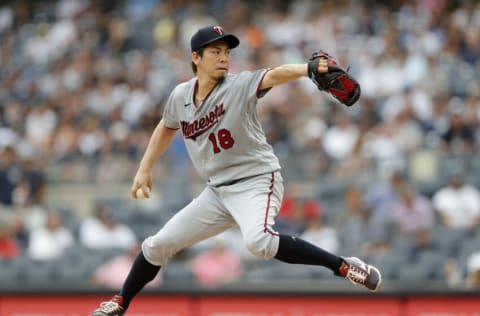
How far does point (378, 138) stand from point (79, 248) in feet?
12.1

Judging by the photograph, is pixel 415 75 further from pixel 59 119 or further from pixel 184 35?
pixel 59 119

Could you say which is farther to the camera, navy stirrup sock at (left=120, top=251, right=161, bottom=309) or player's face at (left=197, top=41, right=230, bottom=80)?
navy stirrup sock at (left=120, top=251, right=161, bottom=309)

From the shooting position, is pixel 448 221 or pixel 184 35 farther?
pixel 184 35

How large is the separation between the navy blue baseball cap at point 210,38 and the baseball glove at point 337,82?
67 centimetres

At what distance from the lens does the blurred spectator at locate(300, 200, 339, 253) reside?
10.9 m

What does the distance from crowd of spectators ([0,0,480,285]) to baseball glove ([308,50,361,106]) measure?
4810 millimetres

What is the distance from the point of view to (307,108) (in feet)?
43.1

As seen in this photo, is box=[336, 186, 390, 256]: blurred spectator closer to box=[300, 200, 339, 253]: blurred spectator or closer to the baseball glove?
box=[300, 200, 339, 253]: blurred spectator

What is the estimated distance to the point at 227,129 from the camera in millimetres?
6301

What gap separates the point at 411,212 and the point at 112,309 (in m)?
5.17

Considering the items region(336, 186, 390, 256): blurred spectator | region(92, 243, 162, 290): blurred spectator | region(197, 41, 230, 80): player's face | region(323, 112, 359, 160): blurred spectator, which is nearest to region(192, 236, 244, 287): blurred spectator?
region(92, 243, 162, 290): blurred spectator

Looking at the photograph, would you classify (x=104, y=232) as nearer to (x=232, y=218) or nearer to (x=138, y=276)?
(x=138, y=276)

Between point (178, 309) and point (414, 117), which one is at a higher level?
point (414, 117)

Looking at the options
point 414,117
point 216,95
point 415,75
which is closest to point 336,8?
point 415,75
